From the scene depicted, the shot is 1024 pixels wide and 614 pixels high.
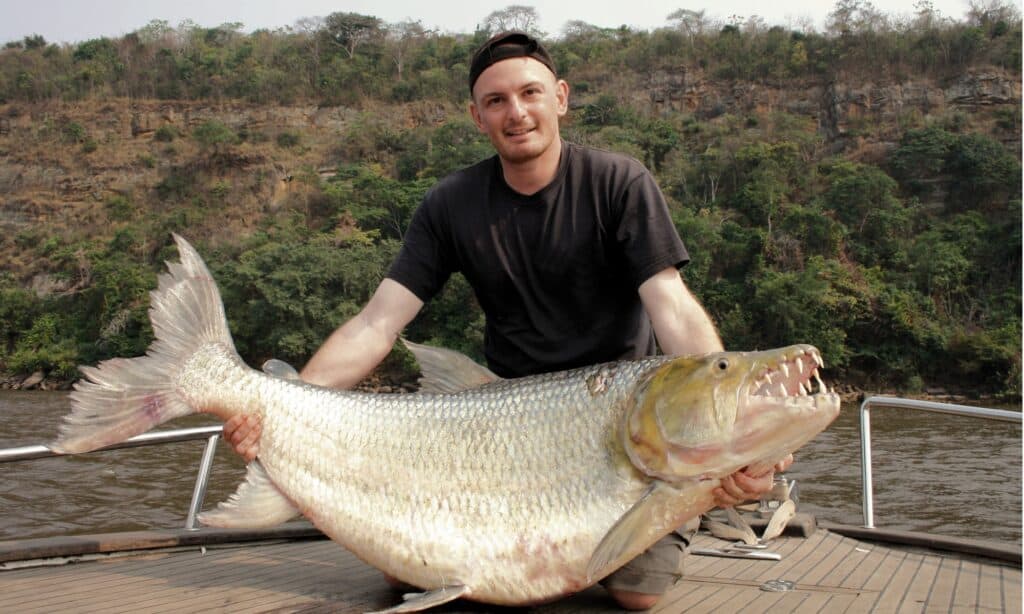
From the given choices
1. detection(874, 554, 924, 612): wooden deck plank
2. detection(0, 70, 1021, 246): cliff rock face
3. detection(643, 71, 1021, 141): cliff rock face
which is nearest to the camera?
detection(874, 554, 924, 612): wooden deck plank

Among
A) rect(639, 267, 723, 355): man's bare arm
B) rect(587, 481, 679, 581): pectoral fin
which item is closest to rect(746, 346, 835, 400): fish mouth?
rect(587, 481, 679, 581): pectoral fin

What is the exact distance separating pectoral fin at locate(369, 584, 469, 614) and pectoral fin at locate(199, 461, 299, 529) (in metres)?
0.53

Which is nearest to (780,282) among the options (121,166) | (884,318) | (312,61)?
(884,318)

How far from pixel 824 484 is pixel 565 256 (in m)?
15.2

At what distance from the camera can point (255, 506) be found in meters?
2.84

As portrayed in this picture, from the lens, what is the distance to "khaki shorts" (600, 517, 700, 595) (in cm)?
281

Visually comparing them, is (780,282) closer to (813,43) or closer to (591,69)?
(813,43)

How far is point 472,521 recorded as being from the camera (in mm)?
2623

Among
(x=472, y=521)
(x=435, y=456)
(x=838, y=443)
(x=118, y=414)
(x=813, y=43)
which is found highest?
(x=813, y=43)

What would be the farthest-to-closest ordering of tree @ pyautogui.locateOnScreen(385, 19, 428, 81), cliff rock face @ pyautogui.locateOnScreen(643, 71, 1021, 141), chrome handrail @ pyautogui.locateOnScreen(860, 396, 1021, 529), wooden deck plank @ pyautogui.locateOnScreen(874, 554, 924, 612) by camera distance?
tree @ pyautogui.locateOnScreen(385, 19, 428, 81)
cliff rock face @ pyautogui.locateOnScreen(643, 71, 1021, 141)
chrome handrail @ pyautogui.locateOnScreen(860, 396, 1021, 529)
wooden deck plank @ pyautogui.locateOnScreen(874, 554, 924, 612)

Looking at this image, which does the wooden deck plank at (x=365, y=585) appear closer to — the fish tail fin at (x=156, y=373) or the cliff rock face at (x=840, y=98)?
the fish tail fin at (x=156, y=373)

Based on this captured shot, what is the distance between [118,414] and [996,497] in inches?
687

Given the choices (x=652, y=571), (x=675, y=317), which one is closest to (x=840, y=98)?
(x=675, y=317)

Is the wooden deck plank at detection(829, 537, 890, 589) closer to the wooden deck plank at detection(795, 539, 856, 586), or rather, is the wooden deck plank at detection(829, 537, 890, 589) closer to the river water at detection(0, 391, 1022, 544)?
the wooden deck plank at detection(795, 539, 856, 586)
